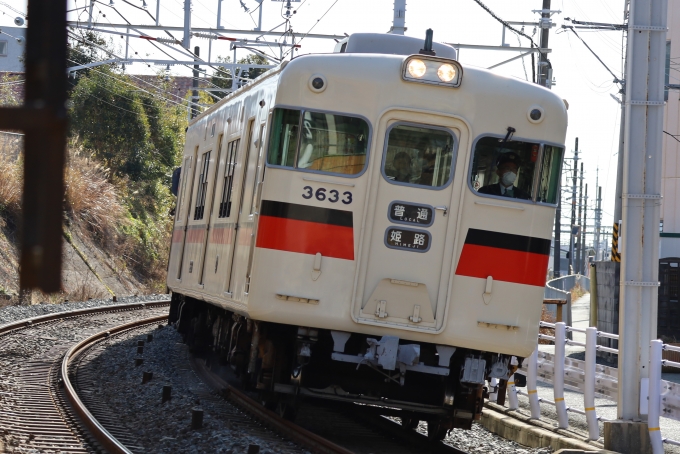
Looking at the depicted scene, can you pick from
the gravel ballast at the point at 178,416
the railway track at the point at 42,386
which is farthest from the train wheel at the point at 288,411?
the railway track at the point at 42,386

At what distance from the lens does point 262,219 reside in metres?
7.41

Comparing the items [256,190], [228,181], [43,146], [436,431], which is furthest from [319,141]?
[43,146]

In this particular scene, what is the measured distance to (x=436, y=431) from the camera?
8.41m

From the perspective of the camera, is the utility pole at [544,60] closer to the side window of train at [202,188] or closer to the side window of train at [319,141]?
the side window of train at [202,188]

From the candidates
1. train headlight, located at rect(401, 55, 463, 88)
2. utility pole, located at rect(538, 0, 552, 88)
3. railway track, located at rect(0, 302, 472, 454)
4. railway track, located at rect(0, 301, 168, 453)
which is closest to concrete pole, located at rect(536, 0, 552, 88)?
utility pole, located at rect(538, 0, 552, 88)

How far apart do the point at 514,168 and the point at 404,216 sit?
103 cm

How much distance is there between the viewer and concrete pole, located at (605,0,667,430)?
8.23 metres

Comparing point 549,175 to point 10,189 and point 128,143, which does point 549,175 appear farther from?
point 128,143

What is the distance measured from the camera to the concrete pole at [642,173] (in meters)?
8.23

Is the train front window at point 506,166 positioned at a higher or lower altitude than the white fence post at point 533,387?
higher

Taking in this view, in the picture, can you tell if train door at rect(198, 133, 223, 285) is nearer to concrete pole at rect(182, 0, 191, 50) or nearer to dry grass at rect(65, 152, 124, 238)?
concrete pole at rect(182, 0, 191, 50)

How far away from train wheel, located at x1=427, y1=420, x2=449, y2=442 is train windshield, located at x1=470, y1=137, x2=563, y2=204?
2.19m

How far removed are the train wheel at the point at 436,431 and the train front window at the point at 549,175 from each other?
2.23 m

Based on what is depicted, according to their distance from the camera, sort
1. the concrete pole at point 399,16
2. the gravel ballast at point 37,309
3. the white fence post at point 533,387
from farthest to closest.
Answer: the gravel ballast at point 37,309 < the concrete pole at point 399,16 < the white fence post at point 533,387
